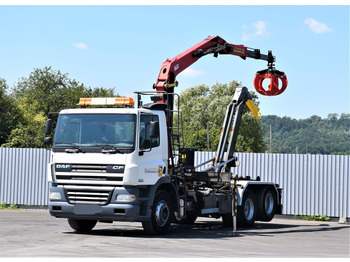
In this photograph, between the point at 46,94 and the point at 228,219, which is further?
the point at 46,94

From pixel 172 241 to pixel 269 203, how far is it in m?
7.00

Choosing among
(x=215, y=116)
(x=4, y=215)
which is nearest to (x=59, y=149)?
(x=4, y=215)

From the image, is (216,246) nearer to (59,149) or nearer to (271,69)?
(59,149)

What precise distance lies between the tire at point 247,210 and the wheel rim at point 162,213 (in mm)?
3704

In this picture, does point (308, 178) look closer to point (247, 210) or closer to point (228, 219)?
point (247, 210)

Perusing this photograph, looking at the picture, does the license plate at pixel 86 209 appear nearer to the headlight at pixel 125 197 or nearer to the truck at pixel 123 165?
the truck at pixel 123 165

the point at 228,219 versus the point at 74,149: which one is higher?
the point at 74,149

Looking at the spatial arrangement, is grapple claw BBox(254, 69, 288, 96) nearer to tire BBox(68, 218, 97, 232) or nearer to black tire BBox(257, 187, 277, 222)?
black tire BBox(257, 187, 277, 222)

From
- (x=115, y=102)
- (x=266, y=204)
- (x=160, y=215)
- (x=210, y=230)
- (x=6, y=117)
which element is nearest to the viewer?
(x=160, y=215)

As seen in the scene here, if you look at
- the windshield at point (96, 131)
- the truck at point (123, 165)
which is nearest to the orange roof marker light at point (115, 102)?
the truck at point (123, 165)

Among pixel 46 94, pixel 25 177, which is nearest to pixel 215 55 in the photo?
pixel 25 177

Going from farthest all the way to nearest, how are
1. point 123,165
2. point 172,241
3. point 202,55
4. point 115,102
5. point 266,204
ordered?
point 266,204 → point 202,55 → point 115,102 → point 123,165 → point 172,241

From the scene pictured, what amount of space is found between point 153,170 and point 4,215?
8771 mm

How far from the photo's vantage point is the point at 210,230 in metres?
17.9
